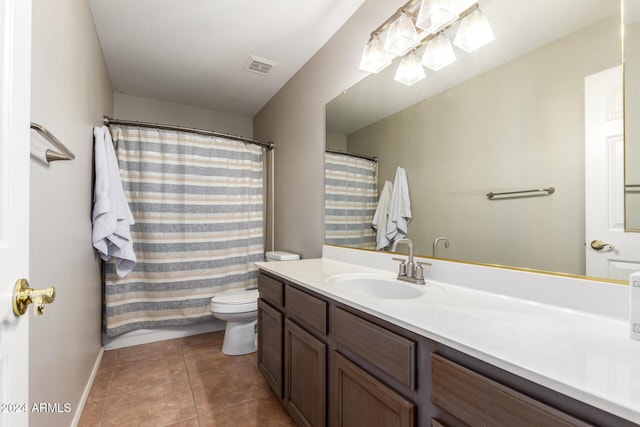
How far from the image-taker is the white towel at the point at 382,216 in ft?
5.63

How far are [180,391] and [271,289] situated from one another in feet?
3.00

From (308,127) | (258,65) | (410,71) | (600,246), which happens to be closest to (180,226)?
(308,127)

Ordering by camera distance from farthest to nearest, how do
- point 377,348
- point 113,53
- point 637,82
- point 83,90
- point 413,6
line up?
point 113,53
point 83,90
point 413,6
point 377,348
point 637,82

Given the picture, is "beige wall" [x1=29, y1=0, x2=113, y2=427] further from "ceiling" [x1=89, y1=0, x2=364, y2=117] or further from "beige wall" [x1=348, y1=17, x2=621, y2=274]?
"beige wall" [x1=348, y1=17, x2=621, y2=274]

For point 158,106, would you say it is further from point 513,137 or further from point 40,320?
point 513,137

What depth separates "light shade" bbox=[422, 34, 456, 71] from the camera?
4.57 feet

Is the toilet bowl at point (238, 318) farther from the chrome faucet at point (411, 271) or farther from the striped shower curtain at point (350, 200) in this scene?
the chrome faucet at point (411, 271)

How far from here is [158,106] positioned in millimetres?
3209

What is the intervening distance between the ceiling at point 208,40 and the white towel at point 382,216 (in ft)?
3.94

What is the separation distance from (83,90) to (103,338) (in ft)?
6.35

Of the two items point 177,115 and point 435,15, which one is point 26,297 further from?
point 177,115

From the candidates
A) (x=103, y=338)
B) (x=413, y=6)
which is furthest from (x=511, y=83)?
(x=103, y=338)

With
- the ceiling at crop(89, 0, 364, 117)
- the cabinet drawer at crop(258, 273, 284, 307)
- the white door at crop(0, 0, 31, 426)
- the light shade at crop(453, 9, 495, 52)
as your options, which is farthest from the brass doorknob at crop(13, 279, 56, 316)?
the ceiling at crop(89, 0, 364, 117)

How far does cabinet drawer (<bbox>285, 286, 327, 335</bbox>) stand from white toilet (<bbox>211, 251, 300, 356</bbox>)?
2.94ft
